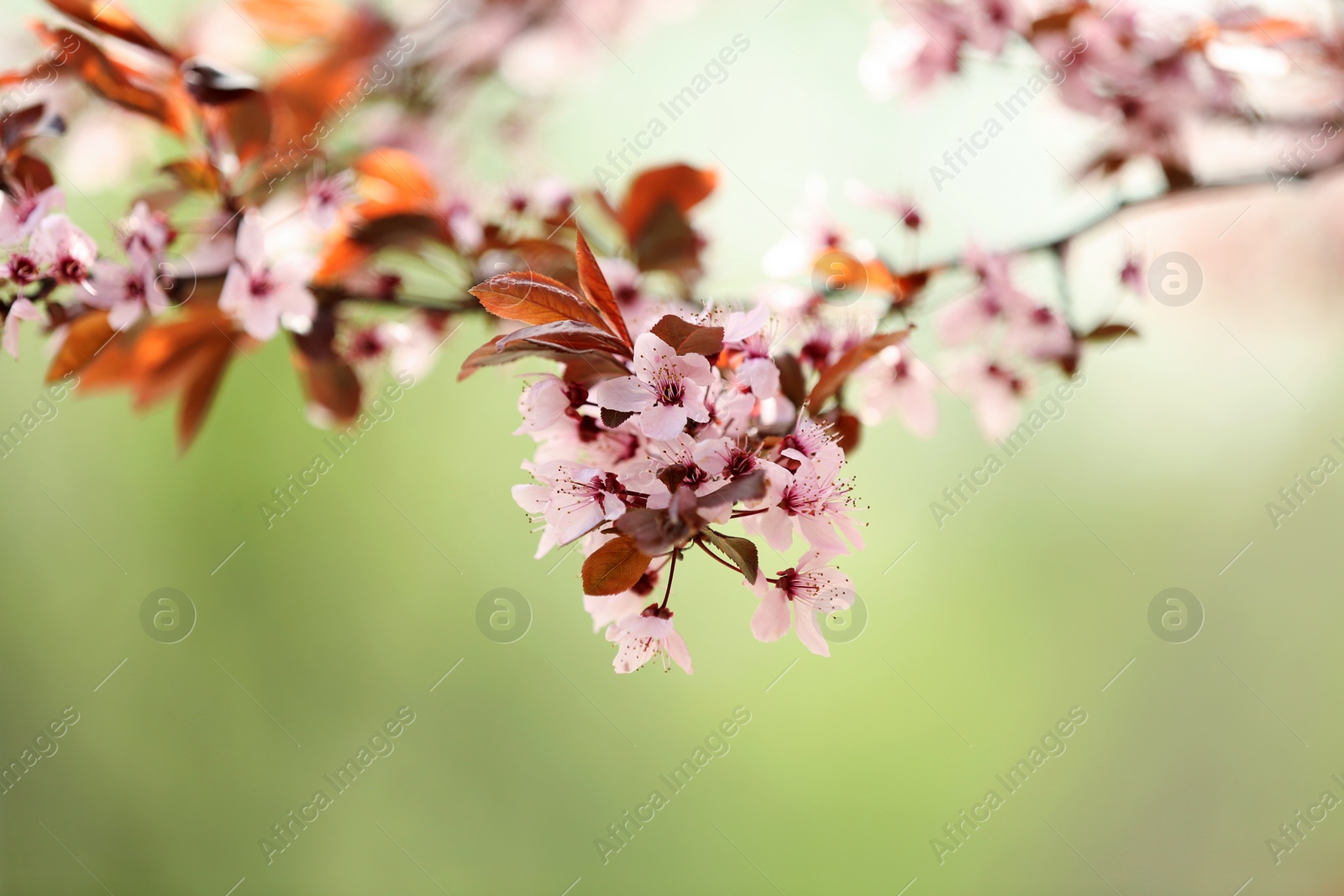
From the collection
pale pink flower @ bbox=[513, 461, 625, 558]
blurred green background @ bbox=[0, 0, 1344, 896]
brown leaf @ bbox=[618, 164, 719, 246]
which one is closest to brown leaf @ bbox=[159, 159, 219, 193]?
brown leaf @ bbox=[618, 164, 719, 246]

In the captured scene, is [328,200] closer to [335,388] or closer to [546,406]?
[335,388]

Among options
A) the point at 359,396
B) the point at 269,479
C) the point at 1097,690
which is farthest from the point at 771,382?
the point at 1097,690

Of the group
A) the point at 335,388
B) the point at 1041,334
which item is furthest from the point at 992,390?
the point at 335,388

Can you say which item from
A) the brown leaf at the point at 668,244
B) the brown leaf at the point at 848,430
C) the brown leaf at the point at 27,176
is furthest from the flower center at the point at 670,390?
the brown leaf at the point at 27,176

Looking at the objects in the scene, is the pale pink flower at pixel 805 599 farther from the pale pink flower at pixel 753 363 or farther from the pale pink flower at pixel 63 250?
the pale pink flower at pixel 63 250

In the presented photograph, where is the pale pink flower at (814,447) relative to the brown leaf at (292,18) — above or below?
below

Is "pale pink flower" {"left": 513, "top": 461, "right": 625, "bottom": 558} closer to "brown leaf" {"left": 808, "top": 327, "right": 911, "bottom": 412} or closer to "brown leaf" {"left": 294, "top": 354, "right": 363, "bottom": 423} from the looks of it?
"brown leaf" {"left": 808, "top": 327, "right": 911, "bottom": 412}
